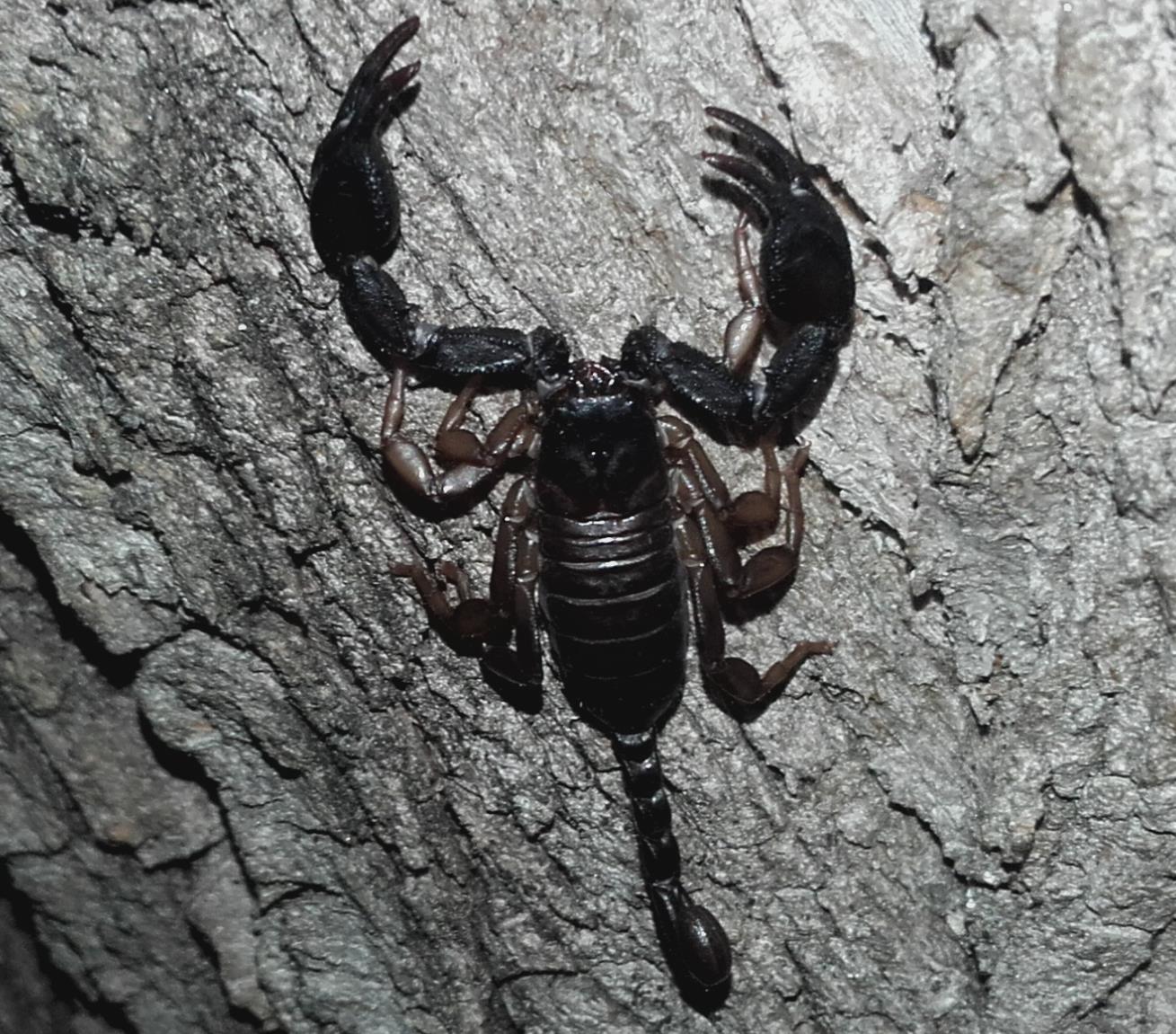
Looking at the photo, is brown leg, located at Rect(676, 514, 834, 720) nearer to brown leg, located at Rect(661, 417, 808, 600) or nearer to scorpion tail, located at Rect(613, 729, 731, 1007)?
brown leg, located at Rect(661, 417, 808, 600)

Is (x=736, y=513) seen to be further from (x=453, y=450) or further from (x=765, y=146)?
(x=765, y=146)

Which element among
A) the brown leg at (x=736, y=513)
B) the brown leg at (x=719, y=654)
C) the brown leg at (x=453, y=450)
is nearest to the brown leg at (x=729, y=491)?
the brown leg at (x=736, y=513)

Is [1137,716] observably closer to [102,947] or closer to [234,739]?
[234,739]

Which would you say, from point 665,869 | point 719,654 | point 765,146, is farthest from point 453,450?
point 665,869

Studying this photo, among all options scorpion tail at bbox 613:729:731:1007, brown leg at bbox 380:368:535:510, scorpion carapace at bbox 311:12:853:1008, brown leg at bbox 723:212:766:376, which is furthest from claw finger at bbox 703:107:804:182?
scorpion tail at bbox 613:729:731:1007

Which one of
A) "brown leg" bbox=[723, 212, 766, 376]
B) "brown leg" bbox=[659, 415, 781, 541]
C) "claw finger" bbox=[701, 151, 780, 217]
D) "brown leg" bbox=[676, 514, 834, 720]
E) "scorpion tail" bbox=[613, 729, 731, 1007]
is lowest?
"scorpion tail" bbox=[613, 729, 731, 1007]

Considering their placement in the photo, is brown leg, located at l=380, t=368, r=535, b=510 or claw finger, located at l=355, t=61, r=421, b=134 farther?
brown leg, located at l=380, t=368, r=535, b=510
